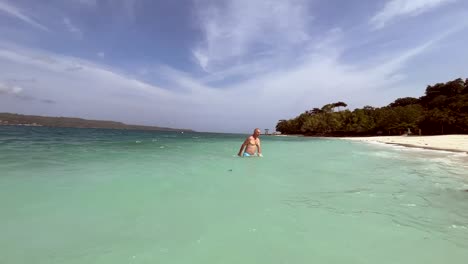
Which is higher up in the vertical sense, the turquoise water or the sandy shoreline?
the sandy shoreline

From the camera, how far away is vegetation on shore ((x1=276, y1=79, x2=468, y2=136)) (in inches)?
1912

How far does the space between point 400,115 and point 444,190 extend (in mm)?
64026

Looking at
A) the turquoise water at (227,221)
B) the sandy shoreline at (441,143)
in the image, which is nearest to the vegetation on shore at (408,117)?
the sandy shoreline at (441,143)

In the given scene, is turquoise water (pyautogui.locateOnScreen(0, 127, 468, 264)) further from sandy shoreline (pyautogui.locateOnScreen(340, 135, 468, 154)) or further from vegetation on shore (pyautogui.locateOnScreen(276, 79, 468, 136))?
vegetation on shore (pyautogui.locateOnScreen(276, 79, 468, 136))

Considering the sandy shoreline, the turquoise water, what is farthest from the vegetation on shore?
the turquoise water

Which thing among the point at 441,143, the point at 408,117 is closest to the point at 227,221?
the point at 441,143

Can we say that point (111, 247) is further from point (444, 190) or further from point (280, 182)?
point (444, 190)

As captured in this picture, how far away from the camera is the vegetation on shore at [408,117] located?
48562mm


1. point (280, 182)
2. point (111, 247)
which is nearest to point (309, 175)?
point (280, 182)

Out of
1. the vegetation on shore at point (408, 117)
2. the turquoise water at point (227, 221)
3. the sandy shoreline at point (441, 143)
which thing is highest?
the vegetation on shore at point (408, 117)

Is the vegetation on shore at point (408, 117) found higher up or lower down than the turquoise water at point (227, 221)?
higher up

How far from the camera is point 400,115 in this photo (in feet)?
196

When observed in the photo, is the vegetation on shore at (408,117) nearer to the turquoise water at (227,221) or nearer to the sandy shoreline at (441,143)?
the sandy shoreline at (441,143)

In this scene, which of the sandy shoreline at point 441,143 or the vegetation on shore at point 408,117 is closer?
the sandy shoreline at point 441,143
